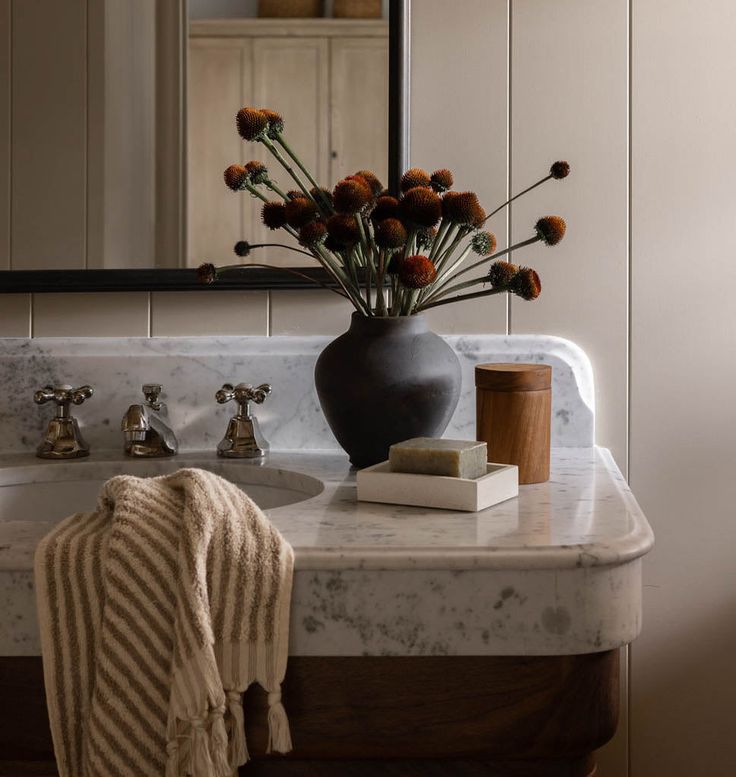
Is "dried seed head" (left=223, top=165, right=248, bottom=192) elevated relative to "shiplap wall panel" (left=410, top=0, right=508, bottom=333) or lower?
lower

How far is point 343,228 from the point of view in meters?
1.13

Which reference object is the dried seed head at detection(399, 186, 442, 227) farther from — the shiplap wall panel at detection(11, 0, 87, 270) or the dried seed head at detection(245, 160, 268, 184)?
the shiplap wall panel at detection(11, 0, 87, 270)

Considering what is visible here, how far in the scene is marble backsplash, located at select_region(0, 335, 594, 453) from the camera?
1434mm

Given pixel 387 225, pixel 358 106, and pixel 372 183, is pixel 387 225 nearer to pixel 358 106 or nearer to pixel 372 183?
pixel 372 183

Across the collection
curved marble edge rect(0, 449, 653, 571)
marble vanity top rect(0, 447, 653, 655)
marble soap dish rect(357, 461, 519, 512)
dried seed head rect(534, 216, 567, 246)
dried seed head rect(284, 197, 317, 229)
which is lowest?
marble vanity top rect(0, 447, 653, 655)

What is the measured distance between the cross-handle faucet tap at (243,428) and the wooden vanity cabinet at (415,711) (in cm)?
51

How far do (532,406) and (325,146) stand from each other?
50 cm

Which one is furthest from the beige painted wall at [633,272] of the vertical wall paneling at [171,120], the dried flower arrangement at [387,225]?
the dried flower arrangement at [387,225]

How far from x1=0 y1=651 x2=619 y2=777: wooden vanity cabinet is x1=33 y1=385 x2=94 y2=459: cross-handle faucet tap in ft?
1.67

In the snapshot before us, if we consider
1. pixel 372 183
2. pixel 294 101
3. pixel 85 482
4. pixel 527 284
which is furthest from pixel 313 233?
pixel 85 482

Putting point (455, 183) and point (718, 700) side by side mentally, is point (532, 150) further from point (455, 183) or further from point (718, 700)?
point (718, 700)

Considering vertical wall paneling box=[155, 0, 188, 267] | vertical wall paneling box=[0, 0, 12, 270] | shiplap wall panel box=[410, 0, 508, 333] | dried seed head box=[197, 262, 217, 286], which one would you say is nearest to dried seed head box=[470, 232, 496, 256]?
shiplap wall panel box=[410, 0, 508, 333]

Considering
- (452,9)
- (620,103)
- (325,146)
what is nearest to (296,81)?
(325,146)

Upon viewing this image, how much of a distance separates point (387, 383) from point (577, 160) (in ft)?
1.56
